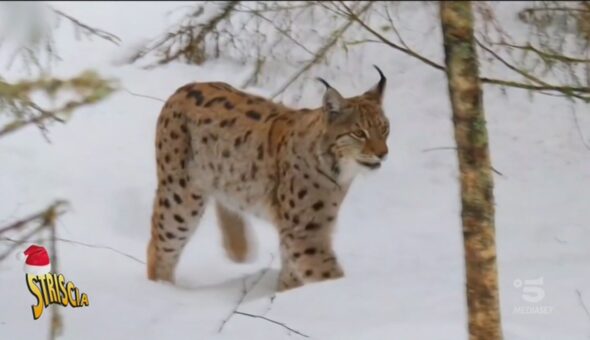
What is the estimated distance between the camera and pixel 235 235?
24.1ft

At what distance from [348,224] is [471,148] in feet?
13.4

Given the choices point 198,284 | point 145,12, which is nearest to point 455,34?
point 198,284

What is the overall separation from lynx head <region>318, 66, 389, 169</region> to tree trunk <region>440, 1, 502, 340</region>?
172 cm

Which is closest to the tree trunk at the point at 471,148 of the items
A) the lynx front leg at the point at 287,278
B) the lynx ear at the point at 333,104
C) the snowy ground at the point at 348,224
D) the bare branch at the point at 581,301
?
the snowy ground at the point at 348,224

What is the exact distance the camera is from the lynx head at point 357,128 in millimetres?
6090

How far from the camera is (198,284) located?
7176 mm

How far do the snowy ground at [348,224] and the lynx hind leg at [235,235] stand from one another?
0.10 metres

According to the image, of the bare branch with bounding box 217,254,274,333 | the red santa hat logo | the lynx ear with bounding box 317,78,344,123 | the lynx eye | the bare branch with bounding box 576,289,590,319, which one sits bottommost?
the bare branch with bounding box 217,254,274,333

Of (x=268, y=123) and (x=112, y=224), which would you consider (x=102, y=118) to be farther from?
(x=268, y=123)

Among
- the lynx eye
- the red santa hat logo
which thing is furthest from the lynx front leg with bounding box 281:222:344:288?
the red santa hat logo

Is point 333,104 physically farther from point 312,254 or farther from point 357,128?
point 312,254

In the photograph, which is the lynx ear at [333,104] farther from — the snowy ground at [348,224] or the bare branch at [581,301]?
the bare branch at [581,301]

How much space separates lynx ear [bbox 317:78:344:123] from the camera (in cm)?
623

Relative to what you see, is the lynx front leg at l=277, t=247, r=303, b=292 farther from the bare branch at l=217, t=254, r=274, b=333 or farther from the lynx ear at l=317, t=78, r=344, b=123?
the lynx ear at l=317, t=78, r=344, b=123
